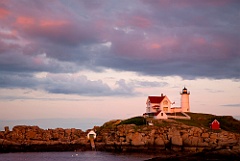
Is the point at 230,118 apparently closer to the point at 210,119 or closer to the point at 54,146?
the point at 210,119

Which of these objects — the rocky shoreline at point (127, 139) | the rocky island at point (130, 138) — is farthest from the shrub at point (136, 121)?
the rocky shoreline at point (127, 139)

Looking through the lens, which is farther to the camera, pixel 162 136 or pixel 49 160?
pixel 162 136

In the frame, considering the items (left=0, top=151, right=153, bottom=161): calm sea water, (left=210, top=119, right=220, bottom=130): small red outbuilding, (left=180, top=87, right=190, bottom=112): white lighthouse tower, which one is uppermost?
(left=180, top=87, right=190, bottom=112): white lighthouse tower

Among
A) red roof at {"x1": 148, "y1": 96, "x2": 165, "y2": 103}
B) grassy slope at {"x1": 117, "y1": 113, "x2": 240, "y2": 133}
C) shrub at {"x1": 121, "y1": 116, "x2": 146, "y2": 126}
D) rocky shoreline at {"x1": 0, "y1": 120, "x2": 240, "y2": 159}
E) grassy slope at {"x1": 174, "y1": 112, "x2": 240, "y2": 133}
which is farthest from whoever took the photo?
red roof at {"x1": 148, "y1": 96, "x2": 165, "y2": 103}

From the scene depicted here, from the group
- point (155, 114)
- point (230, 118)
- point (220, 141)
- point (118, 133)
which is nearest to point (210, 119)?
point (230, 118)

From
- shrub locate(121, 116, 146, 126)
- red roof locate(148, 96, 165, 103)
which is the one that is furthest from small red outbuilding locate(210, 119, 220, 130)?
red roof locate(148, 96, 165, 103)

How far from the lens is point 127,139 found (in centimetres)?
8144

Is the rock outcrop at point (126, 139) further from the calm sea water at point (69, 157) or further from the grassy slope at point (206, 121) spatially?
the grassy slope at point (206, 121)

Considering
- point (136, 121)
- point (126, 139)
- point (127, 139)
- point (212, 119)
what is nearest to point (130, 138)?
point (127, 139)

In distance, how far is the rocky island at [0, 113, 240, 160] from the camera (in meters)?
78.0

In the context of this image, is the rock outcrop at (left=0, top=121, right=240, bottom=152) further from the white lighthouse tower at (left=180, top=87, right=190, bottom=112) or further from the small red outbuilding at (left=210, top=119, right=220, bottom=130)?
the white lighthouse tower at (left=180, top=87, right=190, bottom=112)

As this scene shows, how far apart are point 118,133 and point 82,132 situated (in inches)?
554

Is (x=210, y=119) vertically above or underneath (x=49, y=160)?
above

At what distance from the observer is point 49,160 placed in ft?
220
